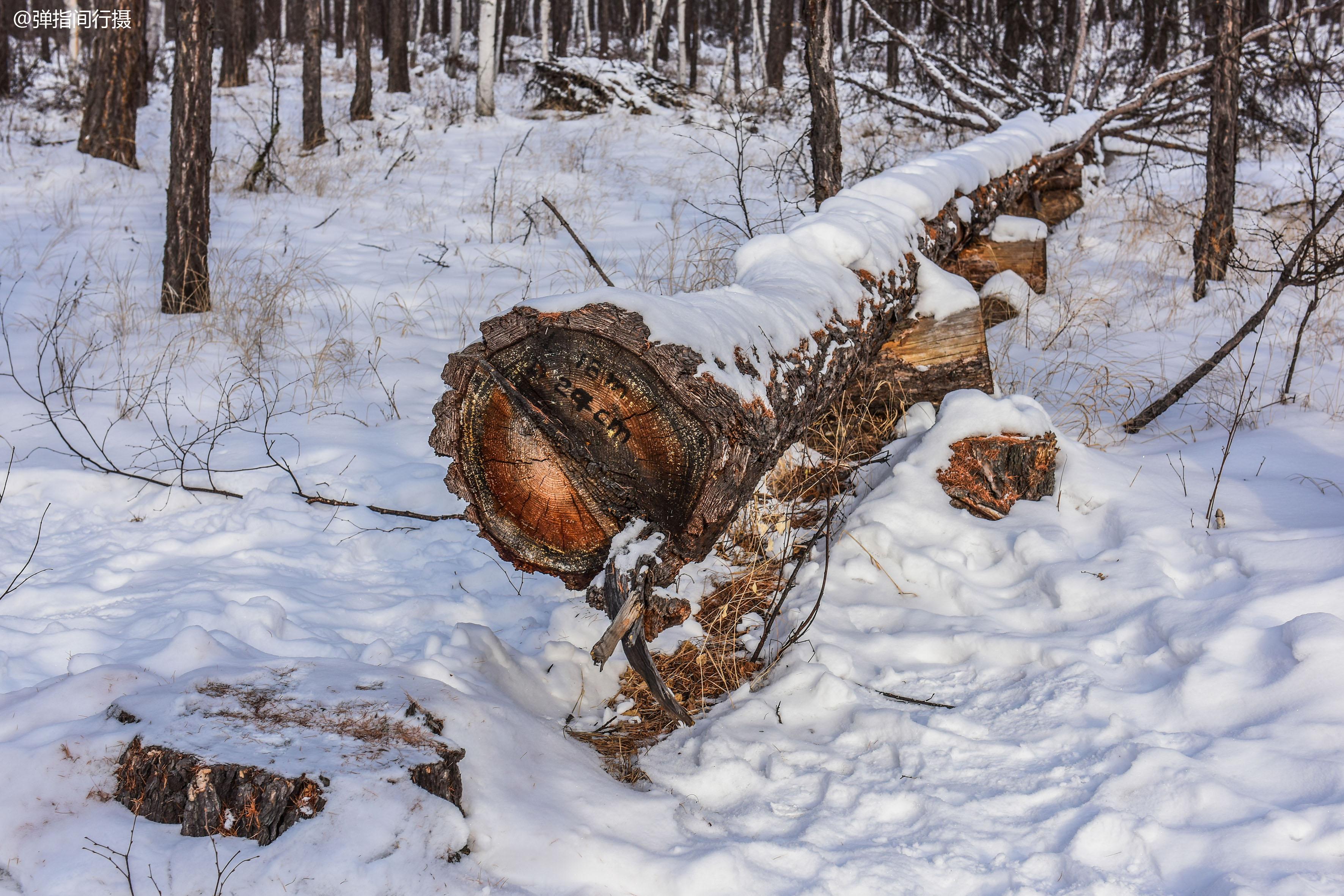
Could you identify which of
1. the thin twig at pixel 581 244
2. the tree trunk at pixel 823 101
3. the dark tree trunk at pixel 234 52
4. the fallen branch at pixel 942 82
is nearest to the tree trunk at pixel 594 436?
the thin twig at pixel 581 244

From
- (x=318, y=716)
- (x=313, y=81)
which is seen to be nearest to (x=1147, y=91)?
(x=318, y=716)

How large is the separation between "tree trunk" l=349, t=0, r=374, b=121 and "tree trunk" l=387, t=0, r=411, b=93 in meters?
1.37

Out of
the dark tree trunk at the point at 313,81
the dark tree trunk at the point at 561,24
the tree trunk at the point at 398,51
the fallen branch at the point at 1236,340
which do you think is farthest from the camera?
the dark tree trunk at the point at 561,24

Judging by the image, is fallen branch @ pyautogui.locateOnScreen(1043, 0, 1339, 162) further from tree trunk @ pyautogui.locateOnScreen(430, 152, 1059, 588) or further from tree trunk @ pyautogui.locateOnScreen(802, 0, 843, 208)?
tree trunk @ pyautogui.locateOnScreen(430, 152, 1059, 588)

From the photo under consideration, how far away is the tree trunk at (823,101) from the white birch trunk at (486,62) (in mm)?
9358

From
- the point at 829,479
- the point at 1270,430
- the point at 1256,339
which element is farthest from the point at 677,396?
the point at 1256,339

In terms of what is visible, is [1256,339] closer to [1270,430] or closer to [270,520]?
[1270,430]

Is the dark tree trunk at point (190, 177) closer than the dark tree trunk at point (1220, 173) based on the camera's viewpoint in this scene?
Yes

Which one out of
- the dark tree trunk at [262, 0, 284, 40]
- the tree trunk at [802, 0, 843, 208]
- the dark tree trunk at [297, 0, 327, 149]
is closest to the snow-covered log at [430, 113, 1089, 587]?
the tree trunk at [802, 0, 843, 208]

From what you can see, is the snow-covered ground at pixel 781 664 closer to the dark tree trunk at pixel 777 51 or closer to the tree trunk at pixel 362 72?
the tree trunk at pixel 362 72

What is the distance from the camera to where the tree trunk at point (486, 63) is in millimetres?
13406

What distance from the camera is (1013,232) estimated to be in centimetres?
580

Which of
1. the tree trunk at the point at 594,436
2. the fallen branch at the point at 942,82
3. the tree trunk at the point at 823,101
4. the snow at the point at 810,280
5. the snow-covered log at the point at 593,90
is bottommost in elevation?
the tree trunk at the point at 594,436

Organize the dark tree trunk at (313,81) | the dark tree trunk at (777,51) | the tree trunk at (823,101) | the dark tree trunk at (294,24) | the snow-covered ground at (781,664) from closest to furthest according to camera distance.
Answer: the snow-covered ground at (781,664) → the tree trunk at (823,101) → the dark tree trunk at (313,81) → the dark tree trunk at (777,51) → the dark tree trunk at (294,24)
